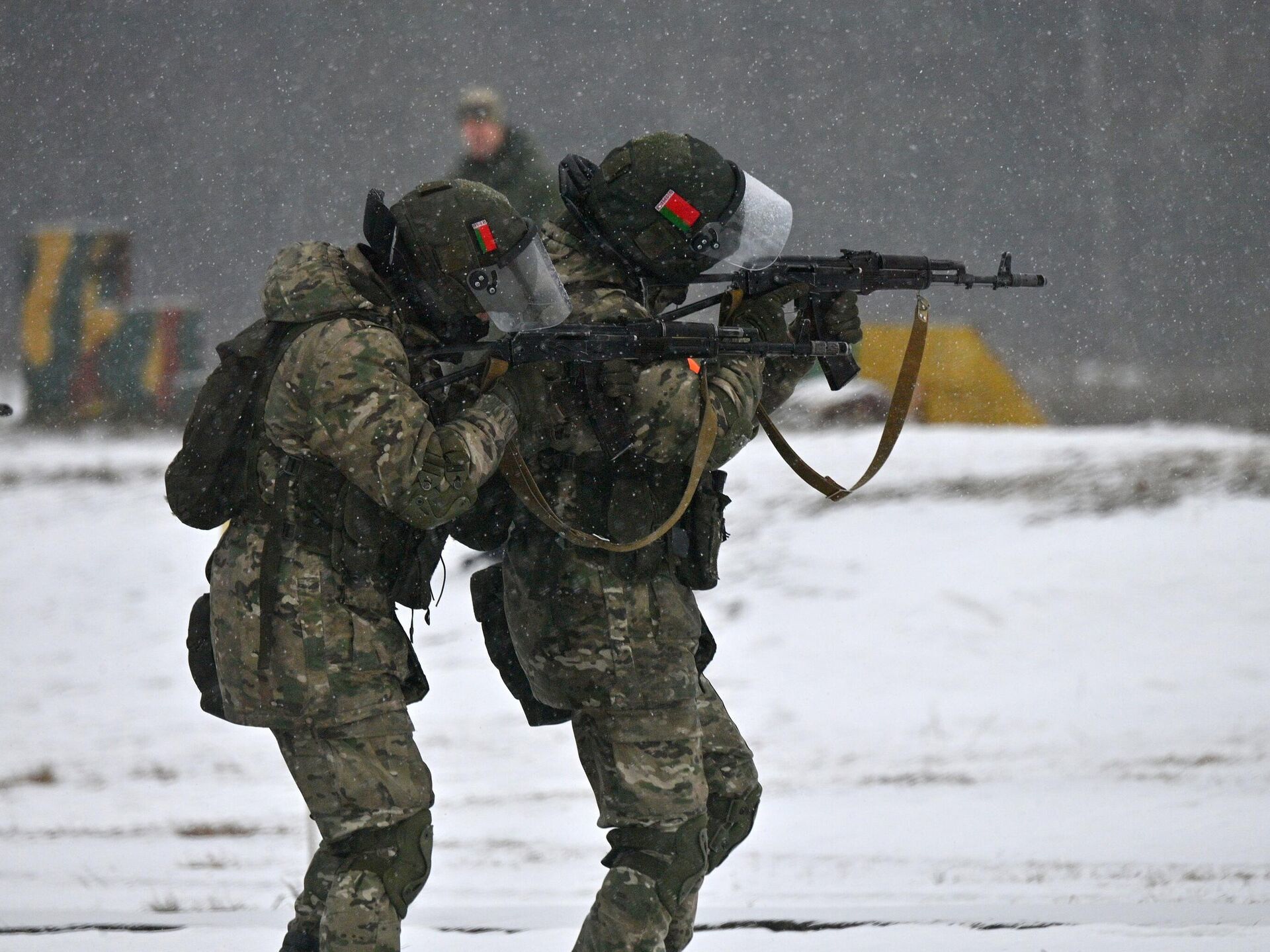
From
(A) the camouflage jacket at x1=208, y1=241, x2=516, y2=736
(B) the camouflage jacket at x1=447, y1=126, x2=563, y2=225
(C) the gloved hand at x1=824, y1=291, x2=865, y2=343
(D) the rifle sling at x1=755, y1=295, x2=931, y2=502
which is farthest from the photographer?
(B) the camouflage jacket at x1=447, y1=126, x2=563, y2=225

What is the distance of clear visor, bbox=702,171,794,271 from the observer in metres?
2.73

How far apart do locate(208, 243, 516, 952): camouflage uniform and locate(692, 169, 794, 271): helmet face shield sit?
58 centimetres

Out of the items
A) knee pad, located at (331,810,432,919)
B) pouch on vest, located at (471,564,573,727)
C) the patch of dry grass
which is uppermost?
pouch on vest, located at (471,564,573,727)

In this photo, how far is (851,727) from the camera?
5434 millimetres

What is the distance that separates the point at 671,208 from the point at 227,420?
0.89 m

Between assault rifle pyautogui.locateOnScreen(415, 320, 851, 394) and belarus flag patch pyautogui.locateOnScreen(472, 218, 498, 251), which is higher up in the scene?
belarus flag patch pyautogui.locateOnScreen(472, 218, 498, 251)

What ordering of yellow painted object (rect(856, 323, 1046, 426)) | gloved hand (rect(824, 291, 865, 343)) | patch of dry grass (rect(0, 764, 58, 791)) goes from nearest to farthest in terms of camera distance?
gloved hand (rect(824, 291, 865, 343))
patch of dry grass (rect(0, 764, 58, 791))
yellow painted object (rect(856, 323, 1046, 426))

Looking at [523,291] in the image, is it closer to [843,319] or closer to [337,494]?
[337,494]

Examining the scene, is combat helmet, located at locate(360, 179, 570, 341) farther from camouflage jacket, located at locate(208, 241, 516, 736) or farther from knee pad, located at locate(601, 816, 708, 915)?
knee pad, located at locate(601, 816, 708, 915)

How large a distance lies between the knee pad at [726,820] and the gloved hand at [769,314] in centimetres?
90

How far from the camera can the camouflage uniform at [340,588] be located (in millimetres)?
2326

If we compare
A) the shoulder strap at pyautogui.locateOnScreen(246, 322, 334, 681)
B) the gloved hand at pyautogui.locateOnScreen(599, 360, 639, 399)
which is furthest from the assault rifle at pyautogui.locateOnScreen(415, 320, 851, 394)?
the shoulder strap at pyautogui.locateOnScreen(246, 322, 334, 681)

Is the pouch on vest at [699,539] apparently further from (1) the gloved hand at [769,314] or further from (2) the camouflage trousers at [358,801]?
(2) the camouflage trousers at [358,801]

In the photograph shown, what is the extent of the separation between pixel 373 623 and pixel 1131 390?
9063 millimetres
